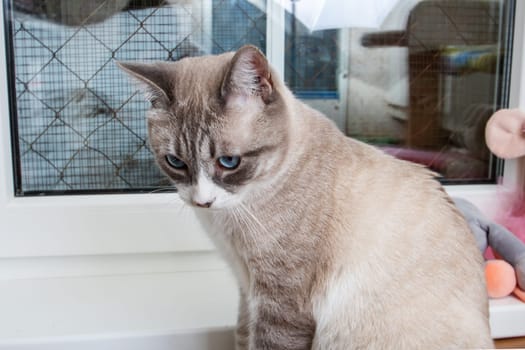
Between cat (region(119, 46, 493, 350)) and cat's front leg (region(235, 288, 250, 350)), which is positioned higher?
cat (region(119, 46, 493, 350))

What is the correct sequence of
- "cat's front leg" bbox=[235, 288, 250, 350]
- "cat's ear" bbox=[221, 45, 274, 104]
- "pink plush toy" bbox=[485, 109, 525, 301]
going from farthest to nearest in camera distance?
"pink plush toy" bbox=[485, 109, 525, 301]
"cat's front leg" bbox=[235, 288, 250, 350]
"cat's ear" bbox=[221, 45, 274, 104]

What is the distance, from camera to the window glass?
146 cm

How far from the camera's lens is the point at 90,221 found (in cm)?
147

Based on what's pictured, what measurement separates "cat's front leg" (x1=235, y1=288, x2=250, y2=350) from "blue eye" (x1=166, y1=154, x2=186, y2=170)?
0.33 metres

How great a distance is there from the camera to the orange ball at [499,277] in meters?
1.36

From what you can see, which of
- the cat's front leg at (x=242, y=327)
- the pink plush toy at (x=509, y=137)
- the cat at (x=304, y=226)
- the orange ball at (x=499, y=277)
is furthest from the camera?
the pink plush toy at (x=509, y=137)

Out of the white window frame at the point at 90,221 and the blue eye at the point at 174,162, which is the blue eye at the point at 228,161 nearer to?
the blue eye at the point at 174,162

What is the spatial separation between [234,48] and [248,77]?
0.56 meters

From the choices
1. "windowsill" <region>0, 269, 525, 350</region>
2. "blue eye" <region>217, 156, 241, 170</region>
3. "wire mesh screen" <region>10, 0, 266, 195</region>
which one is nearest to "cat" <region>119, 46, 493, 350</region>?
"blue eye" <region>217, 156, 241, 170</region>

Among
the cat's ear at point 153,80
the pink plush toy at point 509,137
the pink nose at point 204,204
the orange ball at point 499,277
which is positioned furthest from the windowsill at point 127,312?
the cat's ear at point 153,80

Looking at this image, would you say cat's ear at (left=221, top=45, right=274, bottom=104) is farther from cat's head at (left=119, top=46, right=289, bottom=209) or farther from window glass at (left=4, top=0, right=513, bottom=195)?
window glass at (left=4, top=0, right=513, bottom=195)

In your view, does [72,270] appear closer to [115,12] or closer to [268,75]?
[115,12]

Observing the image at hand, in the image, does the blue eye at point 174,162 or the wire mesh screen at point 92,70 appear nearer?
the blue eye at point 174,162

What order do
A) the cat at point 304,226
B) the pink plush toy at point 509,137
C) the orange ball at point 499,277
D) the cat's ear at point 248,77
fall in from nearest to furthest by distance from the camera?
1. the cat's ear at point 248,77
2. the cat at point 304,226
3. the orange ball at point 499,277
4. the pink plush toy at point 509,137
